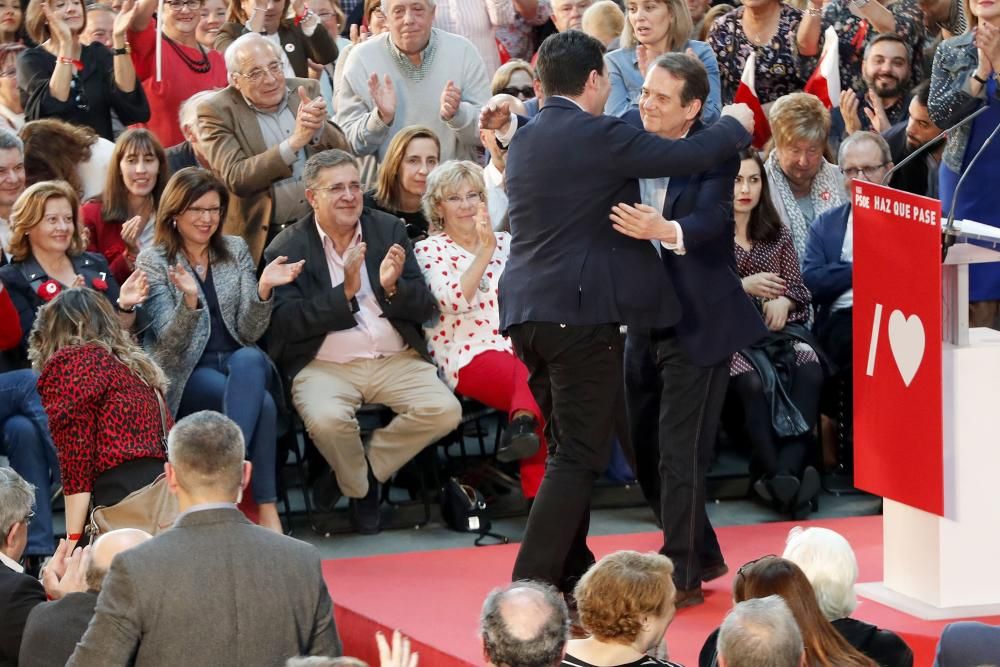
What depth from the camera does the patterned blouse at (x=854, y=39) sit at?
27.9ft

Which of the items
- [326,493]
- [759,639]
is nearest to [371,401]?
[326,493]

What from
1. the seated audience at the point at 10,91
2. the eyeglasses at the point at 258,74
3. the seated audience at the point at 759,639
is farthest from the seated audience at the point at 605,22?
the seated audience at the point at 759,639

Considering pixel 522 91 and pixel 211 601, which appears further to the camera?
pixel 522 91

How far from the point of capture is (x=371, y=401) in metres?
6.70

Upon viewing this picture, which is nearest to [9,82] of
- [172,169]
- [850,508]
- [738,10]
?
[172,169]

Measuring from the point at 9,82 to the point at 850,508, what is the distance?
4.28 meters

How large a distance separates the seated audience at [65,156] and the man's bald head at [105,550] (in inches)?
124

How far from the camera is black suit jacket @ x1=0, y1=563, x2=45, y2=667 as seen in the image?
4.43 metres

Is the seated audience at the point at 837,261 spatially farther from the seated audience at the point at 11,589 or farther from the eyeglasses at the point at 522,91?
the seated audience at the point at 11,589

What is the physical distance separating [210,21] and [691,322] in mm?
4554

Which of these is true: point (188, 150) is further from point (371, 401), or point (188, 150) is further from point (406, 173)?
point (371, 401)

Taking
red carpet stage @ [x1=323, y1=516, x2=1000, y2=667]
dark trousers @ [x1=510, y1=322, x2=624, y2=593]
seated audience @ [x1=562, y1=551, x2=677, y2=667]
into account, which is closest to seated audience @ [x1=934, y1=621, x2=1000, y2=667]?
seated audience @ [x1=562, y1=551, x2=677, y2=667]

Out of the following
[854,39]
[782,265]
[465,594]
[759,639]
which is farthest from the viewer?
[854,39]

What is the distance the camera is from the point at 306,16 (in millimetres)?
8766
